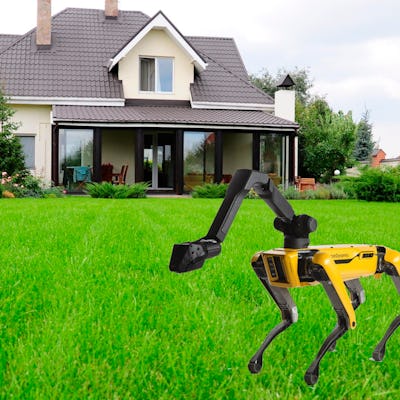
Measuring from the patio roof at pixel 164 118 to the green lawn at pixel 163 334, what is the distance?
56.4ft

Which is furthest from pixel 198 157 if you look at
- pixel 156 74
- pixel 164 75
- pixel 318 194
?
pixel 318 194

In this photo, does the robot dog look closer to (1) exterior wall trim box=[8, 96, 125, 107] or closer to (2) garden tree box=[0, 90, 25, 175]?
(2) garden tree box=[0, 90, 25, 175]

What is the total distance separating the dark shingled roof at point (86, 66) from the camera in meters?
25.0

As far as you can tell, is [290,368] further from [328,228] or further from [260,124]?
[260,124]

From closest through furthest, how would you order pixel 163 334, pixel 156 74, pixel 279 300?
1. pixel 279 300
2. pixel 163 334
3. pixel 156 74

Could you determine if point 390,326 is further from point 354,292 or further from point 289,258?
point 289,258

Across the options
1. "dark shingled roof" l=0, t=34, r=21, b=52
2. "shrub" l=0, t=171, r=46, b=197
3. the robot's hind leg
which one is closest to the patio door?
"shrub" l=0, t=171, r=46, b=197

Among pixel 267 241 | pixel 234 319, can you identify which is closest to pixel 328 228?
pixel 267 241

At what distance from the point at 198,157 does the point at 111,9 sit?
9576mm

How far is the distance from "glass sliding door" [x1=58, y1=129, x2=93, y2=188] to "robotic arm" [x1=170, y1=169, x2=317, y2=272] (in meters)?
22.9

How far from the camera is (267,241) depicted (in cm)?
639

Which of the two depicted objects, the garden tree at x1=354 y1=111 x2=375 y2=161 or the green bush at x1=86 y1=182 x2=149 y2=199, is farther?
the garden tree at x1=354 y1=111 x2=375 y2=161

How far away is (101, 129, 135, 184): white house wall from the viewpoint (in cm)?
2578

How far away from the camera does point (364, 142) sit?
147 feet
